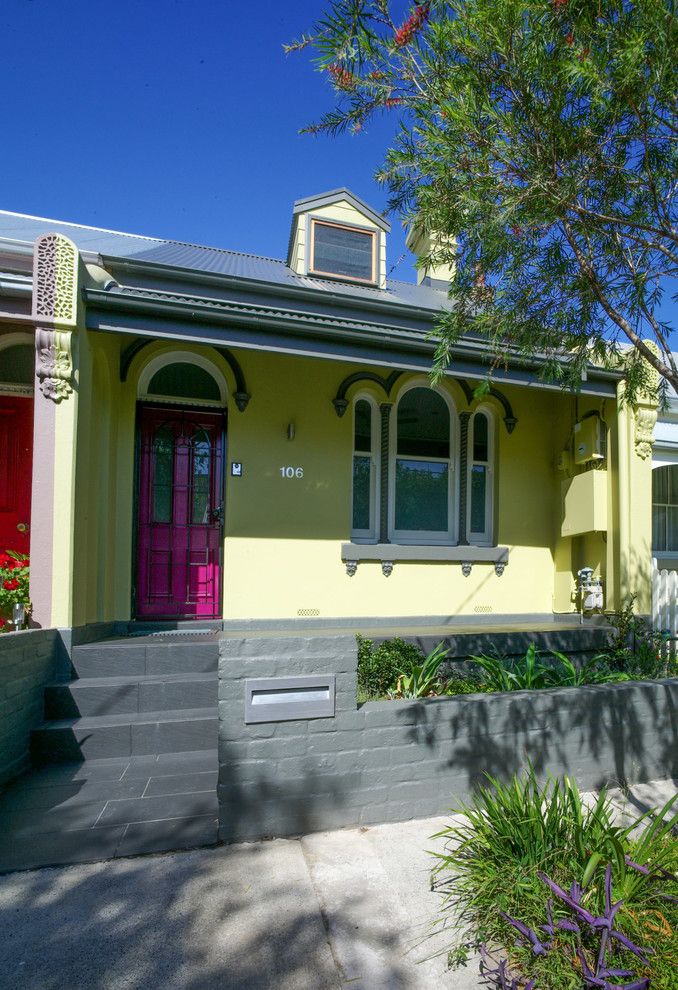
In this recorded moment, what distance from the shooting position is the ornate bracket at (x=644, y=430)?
22.1 feet

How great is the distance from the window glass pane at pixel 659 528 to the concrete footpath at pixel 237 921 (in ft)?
27.8

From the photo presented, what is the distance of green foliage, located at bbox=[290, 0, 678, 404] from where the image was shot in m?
2.53

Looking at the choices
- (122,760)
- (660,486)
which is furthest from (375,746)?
(660,486)

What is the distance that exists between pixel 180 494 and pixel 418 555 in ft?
9.68

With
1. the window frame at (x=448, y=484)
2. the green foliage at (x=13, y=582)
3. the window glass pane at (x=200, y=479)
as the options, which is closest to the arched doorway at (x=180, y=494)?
the window glass pane at (x=200, y=479)

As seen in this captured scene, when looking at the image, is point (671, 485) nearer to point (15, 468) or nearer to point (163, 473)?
point (163, 473)

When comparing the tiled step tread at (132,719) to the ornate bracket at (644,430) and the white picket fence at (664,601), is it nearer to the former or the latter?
the white picket fence at (664,601)

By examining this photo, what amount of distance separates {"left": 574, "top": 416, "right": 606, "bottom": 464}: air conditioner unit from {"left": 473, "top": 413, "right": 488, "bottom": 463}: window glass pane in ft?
3.84

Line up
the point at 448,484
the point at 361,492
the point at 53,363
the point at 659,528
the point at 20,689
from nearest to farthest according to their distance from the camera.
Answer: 1. the point at 20,689
2. the point at 53,363
3. the point at 361,492
4. the point at 448,484
5. the point at 659,528

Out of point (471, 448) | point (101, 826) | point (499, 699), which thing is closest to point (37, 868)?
point (101, 826)

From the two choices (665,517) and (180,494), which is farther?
(665,517)

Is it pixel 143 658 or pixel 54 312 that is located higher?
pixel 54 312

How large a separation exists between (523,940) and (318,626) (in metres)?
4.28

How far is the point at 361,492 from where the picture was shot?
266 inches
